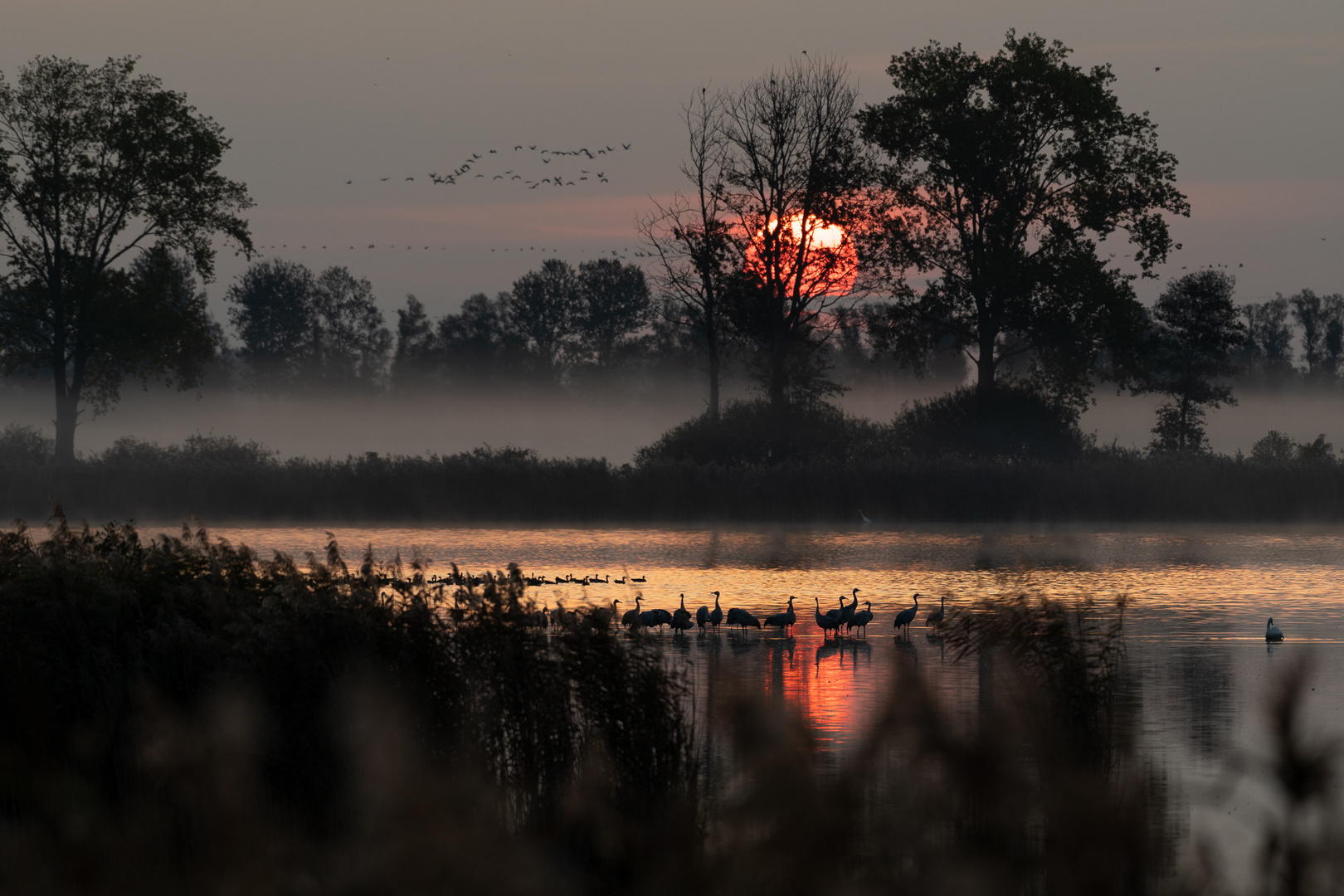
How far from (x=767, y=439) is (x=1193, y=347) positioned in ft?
96.0

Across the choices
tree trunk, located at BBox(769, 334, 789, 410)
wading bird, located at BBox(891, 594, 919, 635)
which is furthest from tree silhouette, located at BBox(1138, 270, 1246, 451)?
wading bird, located at BBox(891, 594, 919, 635)

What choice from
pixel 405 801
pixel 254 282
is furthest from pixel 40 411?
pixel 405 801

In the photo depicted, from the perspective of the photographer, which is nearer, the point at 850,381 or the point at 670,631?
the point at 670,631

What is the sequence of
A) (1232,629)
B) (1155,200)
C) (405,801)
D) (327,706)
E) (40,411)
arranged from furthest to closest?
(40,411)
(1155,200)
(1232,629)
(327,706)
(405,801)

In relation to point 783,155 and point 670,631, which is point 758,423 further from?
point 670,631

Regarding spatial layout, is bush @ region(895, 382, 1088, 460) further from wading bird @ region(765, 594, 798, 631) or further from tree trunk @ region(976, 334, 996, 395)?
wading bird @ region(765, 594, 798, 631)

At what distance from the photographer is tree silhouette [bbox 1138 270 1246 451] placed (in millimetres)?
65312

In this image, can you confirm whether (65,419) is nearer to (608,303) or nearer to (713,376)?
(713,376)

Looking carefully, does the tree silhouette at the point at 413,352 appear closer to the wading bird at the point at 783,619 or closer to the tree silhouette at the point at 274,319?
the tree silhouette at the point at 274,319

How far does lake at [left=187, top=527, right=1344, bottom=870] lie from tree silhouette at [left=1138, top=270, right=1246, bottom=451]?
88.8 ft

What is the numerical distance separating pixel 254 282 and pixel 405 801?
371 ft

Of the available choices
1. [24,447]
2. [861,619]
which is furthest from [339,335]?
[861,619]

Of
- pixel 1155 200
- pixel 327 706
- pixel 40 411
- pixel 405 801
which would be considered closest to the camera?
pixel 405 801

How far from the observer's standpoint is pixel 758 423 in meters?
46.6
